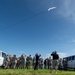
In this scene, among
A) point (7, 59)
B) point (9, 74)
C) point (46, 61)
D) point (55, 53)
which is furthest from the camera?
point (46, 61)

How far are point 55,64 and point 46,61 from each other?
49.3 feet

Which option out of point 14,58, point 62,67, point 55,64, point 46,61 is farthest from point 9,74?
point 62,67

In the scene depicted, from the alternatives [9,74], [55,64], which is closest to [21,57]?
[55,64]

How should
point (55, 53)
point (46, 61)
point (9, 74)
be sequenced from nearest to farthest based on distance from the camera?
point (9, 74) → point (55, 53) → point (46, 61)

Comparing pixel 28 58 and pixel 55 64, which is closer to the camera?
pixel 55 64

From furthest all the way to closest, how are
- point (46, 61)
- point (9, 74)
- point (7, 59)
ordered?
point (46, 61) < point (7, 59) < point (9, 74)

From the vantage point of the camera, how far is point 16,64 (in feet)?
109

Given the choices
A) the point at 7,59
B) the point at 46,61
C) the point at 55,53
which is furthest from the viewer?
the point at 46,61

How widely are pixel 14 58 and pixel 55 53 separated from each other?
33.9 ft

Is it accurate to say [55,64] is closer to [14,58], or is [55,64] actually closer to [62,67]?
[14,58]

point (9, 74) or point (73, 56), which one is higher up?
point (73, 56)

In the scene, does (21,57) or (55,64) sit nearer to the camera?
(55,64)

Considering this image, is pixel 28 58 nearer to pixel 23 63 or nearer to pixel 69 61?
pixel 23 63

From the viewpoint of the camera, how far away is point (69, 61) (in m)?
39.8
